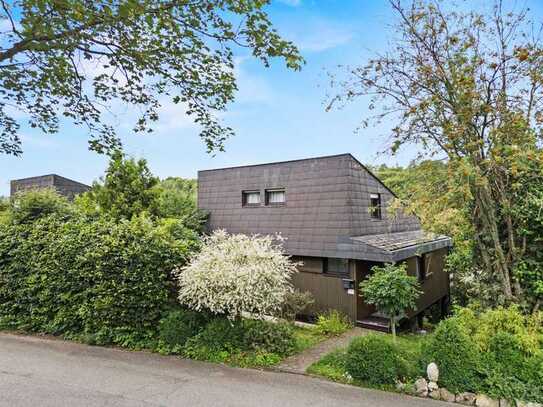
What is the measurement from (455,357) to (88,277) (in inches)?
303

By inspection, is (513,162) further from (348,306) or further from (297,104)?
(348,306)

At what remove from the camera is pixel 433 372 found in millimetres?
5367

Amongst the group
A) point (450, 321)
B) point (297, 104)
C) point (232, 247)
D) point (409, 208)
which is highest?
point (297, 104)

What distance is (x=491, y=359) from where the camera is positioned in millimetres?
5211

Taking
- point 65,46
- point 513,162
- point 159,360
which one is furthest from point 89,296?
point 513,162

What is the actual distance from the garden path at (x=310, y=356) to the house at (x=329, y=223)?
1981 mm

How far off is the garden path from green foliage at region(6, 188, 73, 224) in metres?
7.23

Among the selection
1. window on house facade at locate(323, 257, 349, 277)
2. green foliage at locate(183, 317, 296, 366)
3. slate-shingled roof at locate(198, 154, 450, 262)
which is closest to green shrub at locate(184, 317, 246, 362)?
green foliage at locate(183, 317, 296, 366)

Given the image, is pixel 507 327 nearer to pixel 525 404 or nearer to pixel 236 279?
pixel 525 404

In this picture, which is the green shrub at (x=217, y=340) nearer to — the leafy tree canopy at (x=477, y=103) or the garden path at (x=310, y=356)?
the garden path at (x=310, y=356)

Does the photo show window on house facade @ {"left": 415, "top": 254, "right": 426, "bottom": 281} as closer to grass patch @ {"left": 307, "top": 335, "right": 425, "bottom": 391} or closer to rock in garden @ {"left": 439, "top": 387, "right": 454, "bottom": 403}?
grass patch @ {"left": 307, "top": 335, "right": 425, "bottom": 391}

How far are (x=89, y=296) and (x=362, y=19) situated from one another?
8.65 meters

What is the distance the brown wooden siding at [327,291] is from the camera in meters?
10.6

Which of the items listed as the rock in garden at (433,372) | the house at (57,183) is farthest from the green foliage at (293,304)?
the house at (57,183)
